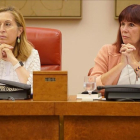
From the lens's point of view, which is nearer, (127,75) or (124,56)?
(124,56)

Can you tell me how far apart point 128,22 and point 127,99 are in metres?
0.90

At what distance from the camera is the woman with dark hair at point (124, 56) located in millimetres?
2088

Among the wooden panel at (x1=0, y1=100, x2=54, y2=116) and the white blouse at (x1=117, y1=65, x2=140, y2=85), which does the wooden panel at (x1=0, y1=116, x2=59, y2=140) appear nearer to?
the wooden panel at (x1=0, y1=100, x2=54, y2=116)

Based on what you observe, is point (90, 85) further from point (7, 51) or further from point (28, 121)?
point (7, 51)

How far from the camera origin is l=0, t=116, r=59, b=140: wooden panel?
1337 millimetres

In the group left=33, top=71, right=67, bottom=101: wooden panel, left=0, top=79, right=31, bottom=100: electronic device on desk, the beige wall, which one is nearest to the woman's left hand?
left=0, top=79, right=31, bottom=100: electronic device on desk

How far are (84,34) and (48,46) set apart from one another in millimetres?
832

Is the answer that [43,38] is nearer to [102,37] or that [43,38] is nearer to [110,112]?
[102,37]

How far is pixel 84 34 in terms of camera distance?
10.6 ft

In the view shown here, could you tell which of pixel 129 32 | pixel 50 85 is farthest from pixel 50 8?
pixel 50 85

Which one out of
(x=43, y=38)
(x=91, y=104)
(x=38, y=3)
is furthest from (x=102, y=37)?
(x=91, y=104)

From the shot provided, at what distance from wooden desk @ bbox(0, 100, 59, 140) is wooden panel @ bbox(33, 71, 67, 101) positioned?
72 mm

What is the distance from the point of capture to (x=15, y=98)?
1.55 m

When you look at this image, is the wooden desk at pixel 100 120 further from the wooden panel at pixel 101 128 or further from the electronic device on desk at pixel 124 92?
the electronic device on desk at pixel 124 92
